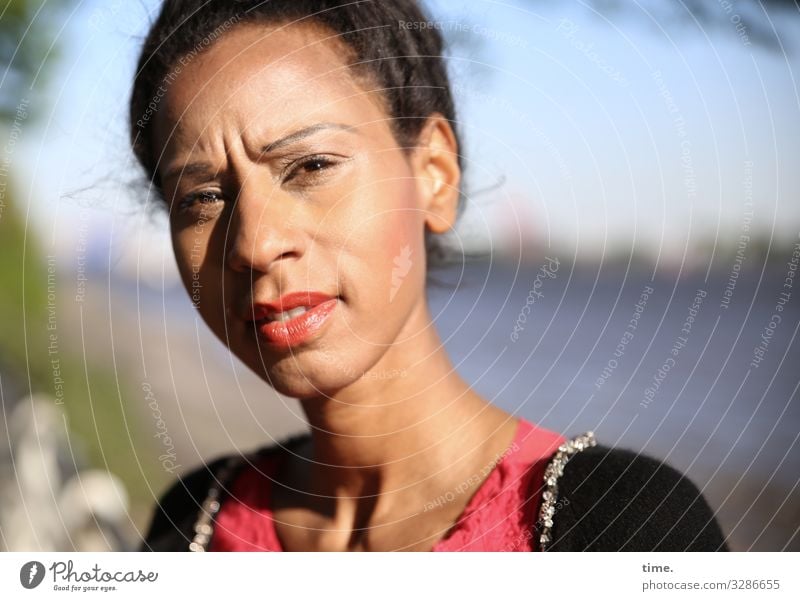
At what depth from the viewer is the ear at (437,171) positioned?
612mm

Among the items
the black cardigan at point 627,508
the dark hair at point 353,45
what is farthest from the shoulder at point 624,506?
the dark hair at point 353,45

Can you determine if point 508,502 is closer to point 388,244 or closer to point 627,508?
point 627,508

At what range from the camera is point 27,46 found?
0.74 metres

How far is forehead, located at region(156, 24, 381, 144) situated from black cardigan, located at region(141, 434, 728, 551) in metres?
0.30

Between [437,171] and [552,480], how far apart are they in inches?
9.5

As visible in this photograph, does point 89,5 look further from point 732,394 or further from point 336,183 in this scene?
point 732,394

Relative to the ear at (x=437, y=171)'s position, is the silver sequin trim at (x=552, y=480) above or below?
below

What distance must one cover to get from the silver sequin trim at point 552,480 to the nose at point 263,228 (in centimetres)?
24

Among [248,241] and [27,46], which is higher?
[27,46]

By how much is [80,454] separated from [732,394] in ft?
1.97

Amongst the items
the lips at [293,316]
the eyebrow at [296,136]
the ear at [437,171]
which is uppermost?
the eyebrow at [296,136]

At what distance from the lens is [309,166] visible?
591mm

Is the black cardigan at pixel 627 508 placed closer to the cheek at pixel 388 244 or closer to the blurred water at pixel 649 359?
the blurred water at pixel 649 359

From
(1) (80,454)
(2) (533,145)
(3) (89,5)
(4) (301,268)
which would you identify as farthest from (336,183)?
(1) (80,454)
